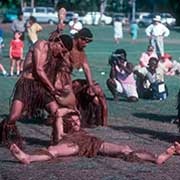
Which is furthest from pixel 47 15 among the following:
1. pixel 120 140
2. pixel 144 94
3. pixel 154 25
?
pixel 120 140

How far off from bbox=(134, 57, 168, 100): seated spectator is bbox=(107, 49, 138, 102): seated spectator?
53 centimetres

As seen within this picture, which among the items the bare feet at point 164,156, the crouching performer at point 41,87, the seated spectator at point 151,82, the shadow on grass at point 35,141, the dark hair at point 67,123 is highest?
the crouching performer at point 41,87

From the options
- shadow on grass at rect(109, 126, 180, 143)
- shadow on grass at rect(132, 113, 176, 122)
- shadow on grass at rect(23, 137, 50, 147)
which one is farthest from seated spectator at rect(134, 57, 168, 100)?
shadow on grass at rect(23, 137, 50, 147)

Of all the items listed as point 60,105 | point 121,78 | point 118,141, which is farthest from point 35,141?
point 121,78

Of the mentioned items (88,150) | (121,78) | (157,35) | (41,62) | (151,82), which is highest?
(41,62)

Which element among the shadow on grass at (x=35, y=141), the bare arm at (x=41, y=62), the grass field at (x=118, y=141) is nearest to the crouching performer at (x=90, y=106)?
the grass field at (x=118, y=141)

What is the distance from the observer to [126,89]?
59.1ft

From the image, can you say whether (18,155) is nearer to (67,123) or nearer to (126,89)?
(67,123)

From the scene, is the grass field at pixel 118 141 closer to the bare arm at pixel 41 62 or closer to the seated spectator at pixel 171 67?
the bare arm at pixel 41 62

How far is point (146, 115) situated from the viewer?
1545 centimetres

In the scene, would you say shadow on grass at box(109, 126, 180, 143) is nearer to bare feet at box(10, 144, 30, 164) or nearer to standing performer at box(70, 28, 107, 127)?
standing performer at box(70, 28, 107, 127)

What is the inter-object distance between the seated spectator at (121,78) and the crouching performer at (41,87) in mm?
6443

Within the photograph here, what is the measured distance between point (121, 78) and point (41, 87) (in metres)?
7.08

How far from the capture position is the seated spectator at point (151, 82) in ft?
A: 60.6
